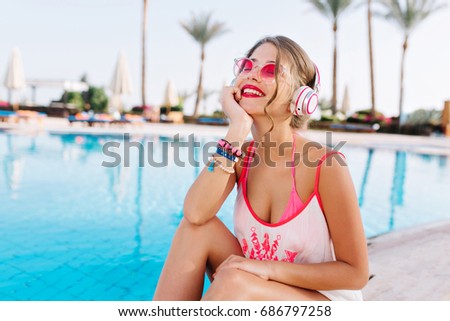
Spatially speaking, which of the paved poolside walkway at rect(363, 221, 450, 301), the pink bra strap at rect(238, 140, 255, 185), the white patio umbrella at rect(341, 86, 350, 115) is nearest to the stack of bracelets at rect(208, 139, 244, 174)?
the pink bra strap at rect(238, 140, 255, 185)

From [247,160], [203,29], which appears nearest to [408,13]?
[203,29]

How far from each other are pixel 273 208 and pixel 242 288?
367mm

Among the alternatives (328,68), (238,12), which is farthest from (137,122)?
(238,12)

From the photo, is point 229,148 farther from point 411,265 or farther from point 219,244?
point 411,265

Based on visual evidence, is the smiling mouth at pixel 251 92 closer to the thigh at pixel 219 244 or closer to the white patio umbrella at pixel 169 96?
→ the thigh at pixel 219 244

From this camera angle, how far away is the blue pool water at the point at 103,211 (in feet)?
11.6

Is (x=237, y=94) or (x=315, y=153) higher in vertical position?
(x=237, y=94)

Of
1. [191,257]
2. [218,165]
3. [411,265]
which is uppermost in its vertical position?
[218,165]

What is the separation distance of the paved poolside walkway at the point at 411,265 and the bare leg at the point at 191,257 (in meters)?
1.16

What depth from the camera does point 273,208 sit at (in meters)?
1.53

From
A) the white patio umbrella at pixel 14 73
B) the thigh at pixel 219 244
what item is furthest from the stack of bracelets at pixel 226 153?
the white patio umbrella at pixel 14 73

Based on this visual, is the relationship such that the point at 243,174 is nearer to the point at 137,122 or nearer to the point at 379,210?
the point at 379,210

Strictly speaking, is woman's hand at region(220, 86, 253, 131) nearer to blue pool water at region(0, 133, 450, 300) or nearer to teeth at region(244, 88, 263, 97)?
teeth at region(244, 88, 263, 97)
